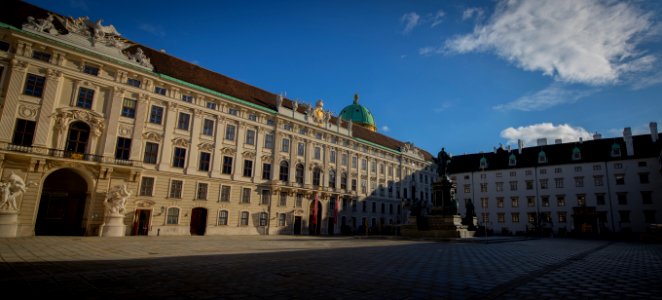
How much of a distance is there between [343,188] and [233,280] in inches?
1636

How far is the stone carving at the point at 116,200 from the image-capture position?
2573cm

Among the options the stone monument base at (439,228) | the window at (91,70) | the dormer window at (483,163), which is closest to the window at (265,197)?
the stone monument base at (439,228)

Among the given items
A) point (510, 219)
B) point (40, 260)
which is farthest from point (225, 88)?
point (510, 219)

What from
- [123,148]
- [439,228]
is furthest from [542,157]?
[123,148]

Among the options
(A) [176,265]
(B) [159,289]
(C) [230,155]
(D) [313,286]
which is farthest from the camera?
(C) [230,155]

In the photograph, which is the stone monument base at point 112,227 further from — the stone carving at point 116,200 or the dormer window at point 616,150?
the dormer window at point 616,150

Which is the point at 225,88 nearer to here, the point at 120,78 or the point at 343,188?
the point at 120,78

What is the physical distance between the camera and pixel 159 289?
6430 millimetres

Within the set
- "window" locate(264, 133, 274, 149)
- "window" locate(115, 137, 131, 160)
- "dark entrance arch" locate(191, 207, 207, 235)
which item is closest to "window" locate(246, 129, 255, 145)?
"window" locate(264, 133, 274, 149)

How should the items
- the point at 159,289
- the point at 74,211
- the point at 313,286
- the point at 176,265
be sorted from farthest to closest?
the point at 74,211, the point at 176,265, the point at 313,286, the point at 159,289

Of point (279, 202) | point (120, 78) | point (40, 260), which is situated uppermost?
point (120, 78)

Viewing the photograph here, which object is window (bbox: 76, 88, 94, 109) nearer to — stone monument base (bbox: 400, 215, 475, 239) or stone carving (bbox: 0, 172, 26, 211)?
stone carving (bbox: 0, 172, 26, 211)

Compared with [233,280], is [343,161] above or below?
above

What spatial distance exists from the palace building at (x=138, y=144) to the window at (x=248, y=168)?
0.11 metres
